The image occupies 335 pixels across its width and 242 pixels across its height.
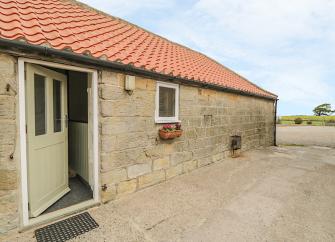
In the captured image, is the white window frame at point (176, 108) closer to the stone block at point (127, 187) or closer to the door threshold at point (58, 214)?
the stone block at point (127, 187)

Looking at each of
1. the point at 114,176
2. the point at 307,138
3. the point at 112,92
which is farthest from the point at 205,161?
the point at 307,138


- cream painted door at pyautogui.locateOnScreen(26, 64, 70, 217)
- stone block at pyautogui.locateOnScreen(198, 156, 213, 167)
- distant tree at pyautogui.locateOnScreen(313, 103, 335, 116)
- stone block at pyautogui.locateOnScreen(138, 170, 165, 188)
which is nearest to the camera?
cream painted door at pyautogui.locateOnScreen(26, 64, 70, 217)

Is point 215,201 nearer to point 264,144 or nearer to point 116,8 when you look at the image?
point 116,8

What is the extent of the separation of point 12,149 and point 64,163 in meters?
1.54

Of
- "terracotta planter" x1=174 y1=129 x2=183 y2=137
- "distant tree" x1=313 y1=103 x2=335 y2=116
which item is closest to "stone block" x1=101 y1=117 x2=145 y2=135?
"terracotta planter" x1=174 y1=129 x2=183 y2=137

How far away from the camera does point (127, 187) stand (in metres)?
3.98

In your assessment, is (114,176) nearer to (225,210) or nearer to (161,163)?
(161,163)

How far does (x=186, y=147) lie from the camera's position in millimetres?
5535

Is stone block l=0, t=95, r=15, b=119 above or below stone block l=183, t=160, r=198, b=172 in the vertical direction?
above

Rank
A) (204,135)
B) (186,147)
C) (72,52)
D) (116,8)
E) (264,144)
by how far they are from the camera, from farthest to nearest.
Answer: (264,144), (116,8), (204,135), (186,147), (72,52)

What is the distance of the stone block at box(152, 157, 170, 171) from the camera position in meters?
4.61

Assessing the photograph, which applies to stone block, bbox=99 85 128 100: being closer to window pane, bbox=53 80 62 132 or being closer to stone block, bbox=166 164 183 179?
window pane, bbox=53 80 62 132

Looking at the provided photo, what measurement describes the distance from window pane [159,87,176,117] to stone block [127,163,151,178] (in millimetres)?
1297

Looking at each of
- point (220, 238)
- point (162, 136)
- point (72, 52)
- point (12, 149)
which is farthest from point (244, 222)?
point (72, 52)
